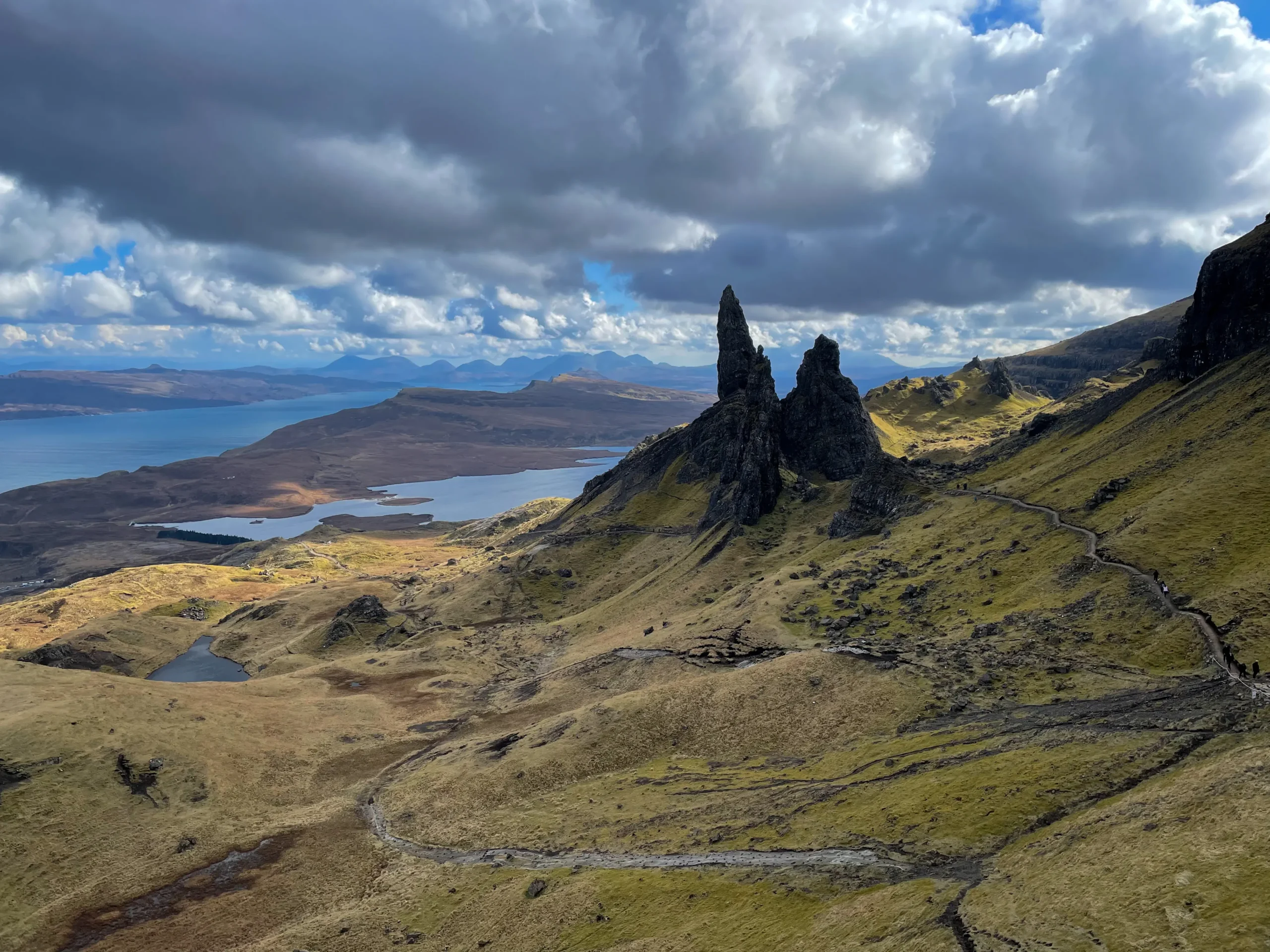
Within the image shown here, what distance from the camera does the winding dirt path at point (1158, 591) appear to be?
5194cm

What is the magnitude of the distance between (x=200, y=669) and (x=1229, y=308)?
221m

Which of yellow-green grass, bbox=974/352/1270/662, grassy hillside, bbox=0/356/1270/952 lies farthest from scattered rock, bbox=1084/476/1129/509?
grassy hillside, bbox=0/356/1270/952

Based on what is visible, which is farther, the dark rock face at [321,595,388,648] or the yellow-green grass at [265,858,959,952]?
the dark rock face at [321,595,388,648]

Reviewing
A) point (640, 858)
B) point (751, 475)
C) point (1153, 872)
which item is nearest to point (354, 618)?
point (751, 475)

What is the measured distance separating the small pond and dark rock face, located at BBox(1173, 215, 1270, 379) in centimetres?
19973

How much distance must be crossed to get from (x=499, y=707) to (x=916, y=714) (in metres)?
65.8

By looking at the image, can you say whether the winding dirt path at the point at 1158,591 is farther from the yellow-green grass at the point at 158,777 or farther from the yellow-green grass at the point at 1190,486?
the yellow-green grass at the point at 158,777

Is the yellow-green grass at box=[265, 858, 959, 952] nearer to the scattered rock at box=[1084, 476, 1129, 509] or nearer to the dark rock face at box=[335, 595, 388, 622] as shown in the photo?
the scattered rock at box=[1084, 476, 1129, 509]

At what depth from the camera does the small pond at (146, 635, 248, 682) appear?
Answer: 531ft

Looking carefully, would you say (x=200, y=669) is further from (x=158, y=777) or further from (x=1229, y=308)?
(x=1229, y=308)

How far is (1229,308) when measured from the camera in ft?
381

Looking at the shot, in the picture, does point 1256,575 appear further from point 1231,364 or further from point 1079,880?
point 1231,364

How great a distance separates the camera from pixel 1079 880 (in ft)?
119

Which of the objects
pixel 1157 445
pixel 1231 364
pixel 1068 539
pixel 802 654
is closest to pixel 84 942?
pixel 802 654
